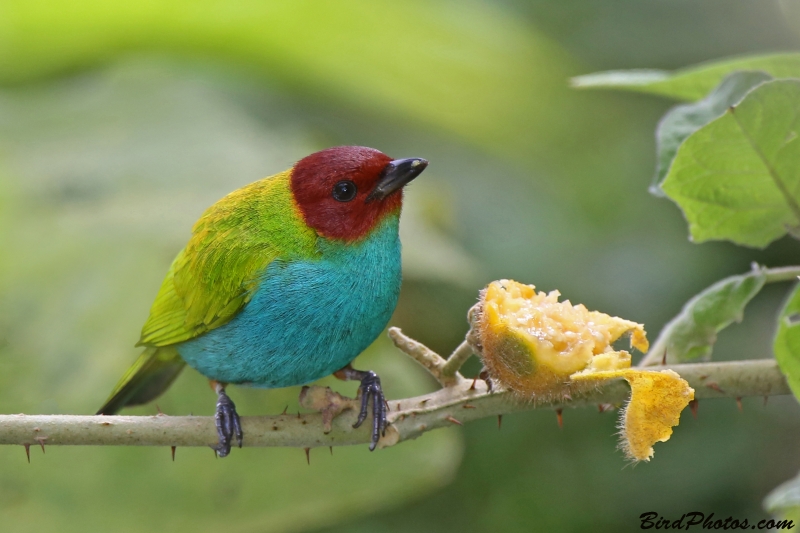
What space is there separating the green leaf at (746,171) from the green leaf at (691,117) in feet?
0.55

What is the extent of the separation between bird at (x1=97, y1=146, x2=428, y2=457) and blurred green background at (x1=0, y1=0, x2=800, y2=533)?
0.53m

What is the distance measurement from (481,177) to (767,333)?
173cm

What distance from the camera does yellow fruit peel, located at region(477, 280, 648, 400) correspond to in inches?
81.4

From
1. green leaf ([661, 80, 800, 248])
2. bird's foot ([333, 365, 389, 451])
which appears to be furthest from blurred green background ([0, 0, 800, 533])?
green leaf ([661, 80, 800, 248])

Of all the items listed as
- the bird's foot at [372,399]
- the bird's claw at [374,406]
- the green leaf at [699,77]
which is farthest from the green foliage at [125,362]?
the green leaf at [699,77]

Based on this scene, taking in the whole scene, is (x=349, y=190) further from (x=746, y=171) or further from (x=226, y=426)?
(x=746, y=171)

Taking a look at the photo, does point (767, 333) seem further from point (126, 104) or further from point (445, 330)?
point (126, 104)

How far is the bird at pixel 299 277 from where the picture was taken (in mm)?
2637

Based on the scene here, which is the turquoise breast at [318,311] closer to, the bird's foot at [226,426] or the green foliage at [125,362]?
the bird's foot at [226,426]

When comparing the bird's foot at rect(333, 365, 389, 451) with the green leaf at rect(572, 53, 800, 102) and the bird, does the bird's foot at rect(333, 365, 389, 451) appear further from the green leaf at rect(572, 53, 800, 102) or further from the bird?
the green leaf at rect(572, 53, 800, 102)

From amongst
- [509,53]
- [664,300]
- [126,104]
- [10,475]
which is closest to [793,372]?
[664,300]

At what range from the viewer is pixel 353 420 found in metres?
2.42

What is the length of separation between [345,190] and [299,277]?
305 mm

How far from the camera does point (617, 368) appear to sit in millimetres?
2066
